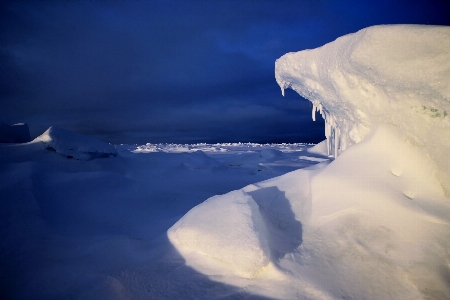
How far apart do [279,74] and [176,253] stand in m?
4.47

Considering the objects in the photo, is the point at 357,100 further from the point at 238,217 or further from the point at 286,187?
the point at 238,217

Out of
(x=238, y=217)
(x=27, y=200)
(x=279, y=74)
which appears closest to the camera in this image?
(x=238, y=217)

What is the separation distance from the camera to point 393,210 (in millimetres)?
2523

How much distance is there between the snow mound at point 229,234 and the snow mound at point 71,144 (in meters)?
5.19

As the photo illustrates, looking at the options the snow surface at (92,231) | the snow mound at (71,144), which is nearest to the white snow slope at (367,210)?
the snow surface at (92,231)

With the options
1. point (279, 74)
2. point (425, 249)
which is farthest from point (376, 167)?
point (279, 74)

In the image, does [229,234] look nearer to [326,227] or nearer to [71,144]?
[326,227]

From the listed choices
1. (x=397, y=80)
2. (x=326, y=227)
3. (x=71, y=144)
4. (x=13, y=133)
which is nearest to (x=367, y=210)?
(x=326, y=227)

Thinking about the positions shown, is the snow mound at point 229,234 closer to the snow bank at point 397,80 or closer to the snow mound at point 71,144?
the snow bank at point 397,80

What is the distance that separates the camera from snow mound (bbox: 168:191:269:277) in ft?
7.40

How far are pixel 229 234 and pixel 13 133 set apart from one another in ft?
37.7

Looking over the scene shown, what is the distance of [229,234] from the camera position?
8.16ft

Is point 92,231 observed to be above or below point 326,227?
below

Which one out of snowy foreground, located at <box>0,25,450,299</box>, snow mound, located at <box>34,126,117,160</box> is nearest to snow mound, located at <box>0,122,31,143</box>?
snow mound, located at <box>34,126,117,160</box>
